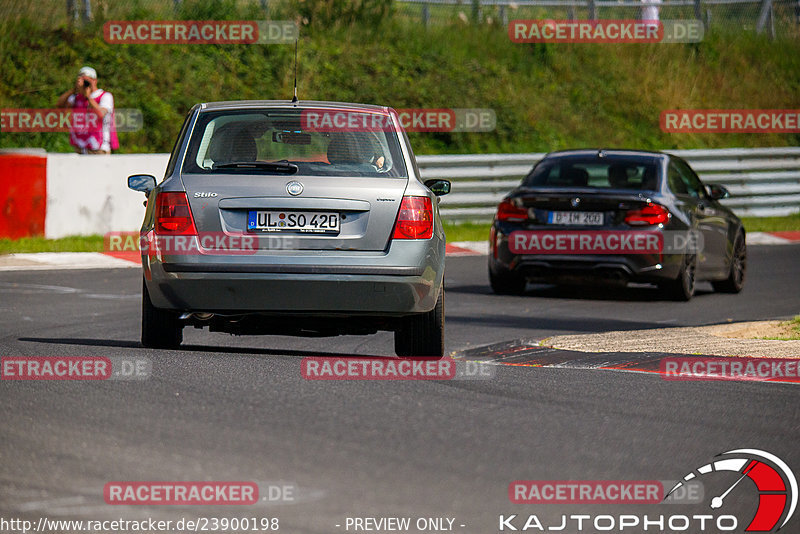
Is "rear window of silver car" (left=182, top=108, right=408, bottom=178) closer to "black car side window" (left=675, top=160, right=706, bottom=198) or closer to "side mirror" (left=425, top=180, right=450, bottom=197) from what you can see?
"side mirror" (left=425, top=180, right=450, bottom=197)

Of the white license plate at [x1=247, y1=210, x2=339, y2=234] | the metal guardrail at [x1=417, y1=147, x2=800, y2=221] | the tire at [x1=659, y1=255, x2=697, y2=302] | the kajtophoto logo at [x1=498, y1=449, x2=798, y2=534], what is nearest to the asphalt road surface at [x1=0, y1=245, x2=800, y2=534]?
the kajtophoto logo at [x1=498, y1=449, x2=798, y2=534]

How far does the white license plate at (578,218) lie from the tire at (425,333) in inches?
231

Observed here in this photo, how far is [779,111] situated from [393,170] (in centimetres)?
3061

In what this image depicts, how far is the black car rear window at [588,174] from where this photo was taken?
14.9 meters

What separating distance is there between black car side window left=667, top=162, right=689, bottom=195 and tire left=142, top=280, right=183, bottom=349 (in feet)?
23.8

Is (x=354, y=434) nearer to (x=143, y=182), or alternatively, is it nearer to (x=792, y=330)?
(x=143, y=182)

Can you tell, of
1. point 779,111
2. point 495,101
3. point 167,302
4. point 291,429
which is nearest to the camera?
point 291,429

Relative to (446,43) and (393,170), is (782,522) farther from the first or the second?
(446,43)

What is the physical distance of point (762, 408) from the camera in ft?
24.3

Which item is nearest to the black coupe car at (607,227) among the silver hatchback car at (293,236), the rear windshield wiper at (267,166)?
the silver hatchback car at (293,236)

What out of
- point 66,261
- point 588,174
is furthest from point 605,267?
point 66,261

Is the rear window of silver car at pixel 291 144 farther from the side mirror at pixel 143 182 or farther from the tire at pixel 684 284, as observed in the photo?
the tire at pixel 684 284

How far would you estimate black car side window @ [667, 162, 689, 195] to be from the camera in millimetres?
14953

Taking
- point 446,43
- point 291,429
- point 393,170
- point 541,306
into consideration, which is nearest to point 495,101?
point 446,43
